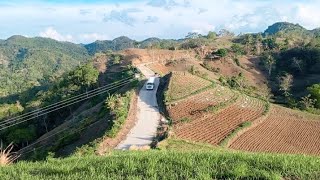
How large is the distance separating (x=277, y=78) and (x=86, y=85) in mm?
32978

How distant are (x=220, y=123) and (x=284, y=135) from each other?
17.3 feet

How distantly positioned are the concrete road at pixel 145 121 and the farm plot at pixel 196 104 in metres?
1.61

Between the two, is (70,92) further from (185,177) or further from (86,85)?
(185,177)

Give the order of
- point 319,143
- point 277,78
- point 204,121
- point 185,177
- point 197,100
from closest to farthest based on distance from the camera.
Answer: point 185,177 → point 319,143 → point 204,121 → point 197,100 → point 277,78

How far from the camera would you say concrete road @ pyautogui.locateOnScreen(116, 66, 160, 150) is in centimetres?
2783

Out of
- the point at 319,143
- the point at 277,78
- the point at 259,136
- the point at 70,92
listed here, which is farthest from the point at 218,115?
the point at 277,78

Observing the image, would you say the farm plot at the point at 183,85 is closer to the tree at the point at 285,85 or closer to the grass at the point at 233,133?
the grass at the point at 233,133

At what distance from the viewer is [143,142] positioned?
27656 mm

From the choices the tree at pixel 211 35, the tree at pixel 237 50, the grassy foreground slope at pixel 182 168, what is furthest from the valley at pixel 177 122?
the tree at pixel 211 35

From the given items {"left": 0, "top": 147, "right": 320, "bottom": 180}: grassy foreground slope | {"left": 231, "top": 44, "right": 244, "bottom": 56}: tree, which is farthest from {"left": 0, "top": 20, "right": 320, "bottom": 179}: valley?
{"left": 231, "top": 44, "right": 244, "bottom": 56}: tree

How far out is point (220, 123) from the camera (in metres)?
32.9

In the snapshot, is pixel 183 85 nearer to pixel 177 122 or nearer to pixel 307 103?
pixel 177 122

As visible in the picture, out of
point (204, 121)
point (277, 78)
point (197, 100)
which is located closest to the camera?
point (204, 121)

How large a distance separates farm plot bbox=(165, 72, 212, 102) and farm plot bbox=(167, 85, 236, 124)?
3.15 feet
